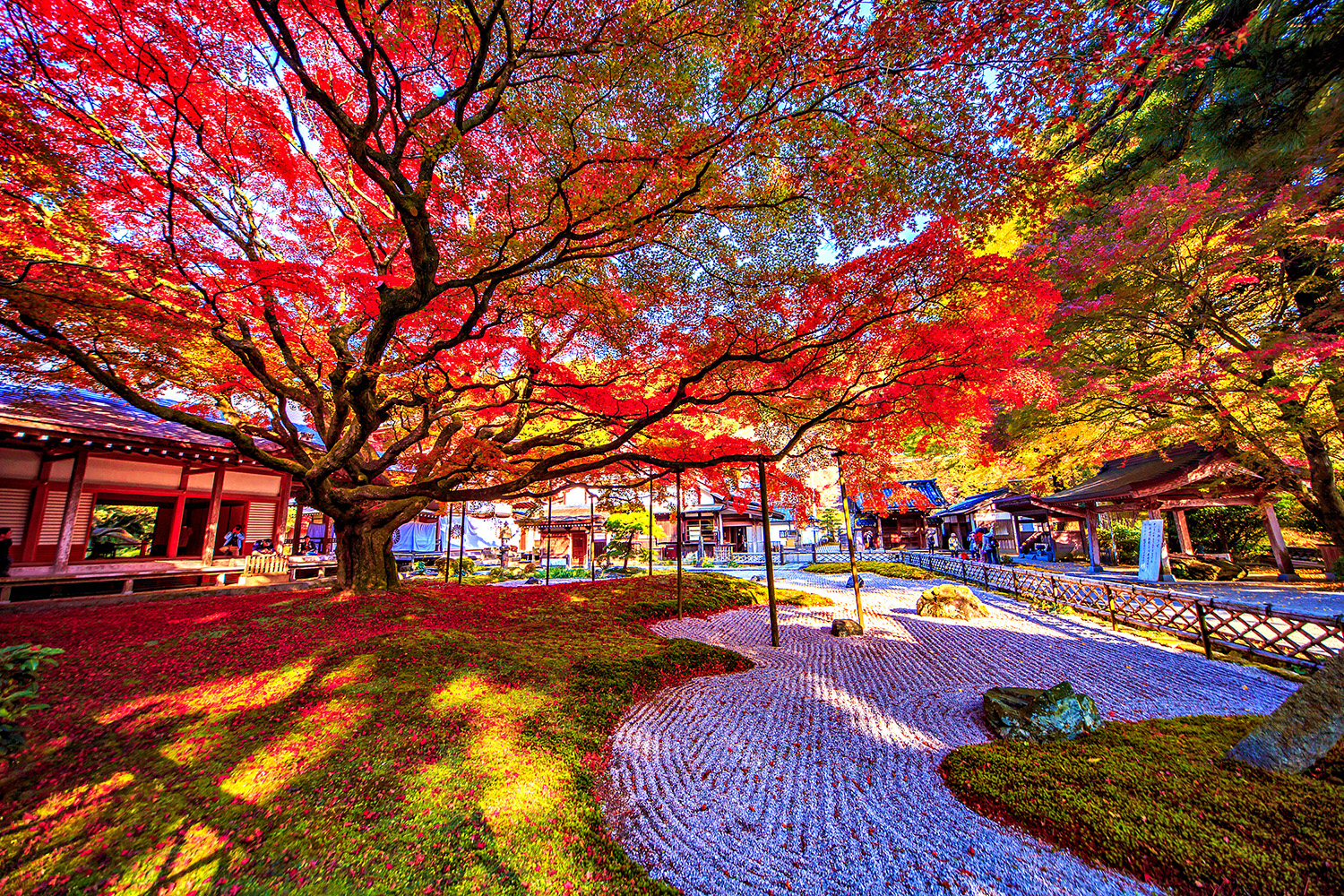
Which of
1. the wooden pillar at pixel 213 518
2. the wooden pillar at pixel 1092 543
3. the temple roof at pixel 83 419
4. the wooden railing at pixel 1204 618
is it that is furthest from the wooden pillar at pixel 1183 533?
the wooden pillar at pixel 213 518

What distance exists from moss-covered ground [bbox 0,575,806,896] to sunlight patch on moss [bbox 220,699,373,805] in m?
0.02

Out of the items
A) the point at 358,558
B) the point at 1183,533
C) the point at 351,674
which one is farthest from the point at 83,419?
the point at 1183,533

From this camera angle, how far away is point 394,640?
5.88 m

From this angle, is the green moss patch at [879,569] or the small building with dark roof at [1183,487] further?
the green moss patch at [879,569]

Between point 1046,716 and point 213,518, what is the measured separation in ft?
53.9

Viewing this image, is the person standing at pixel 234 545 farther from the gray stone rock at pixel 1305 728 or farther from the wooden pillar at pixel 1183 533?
the wooden pillar at pixel 1183 533

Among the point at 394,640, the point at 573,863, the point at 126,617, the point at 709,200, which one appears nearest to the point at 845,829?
the point at 573,863

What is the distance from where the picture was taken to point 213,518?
36.1ft

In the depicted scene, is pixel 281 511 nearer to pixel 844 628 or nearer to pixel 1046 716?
pixel 844 628

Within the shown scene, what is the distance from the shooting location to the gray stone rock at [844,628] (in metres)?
8.60

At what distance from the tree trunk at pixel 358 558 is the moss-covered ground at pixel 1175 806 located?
996cm

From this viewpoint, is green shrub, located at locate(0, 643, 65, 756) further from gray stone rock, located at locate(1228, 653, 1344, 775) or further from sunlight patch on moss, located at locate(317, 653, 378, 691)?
gray stone rock, located at locate(1228, 653, 1344, 775)

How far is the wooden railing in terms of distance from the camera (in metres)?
6.05

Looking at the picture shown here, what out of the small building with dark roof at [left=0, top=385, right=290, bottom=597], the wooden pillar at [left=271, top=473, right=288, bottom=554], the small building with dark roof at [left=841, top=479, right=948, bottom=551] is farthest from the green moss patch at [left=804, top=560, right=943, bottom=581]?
the small building with dark roof at [left=0, top=385, right=290, bottom=597]
